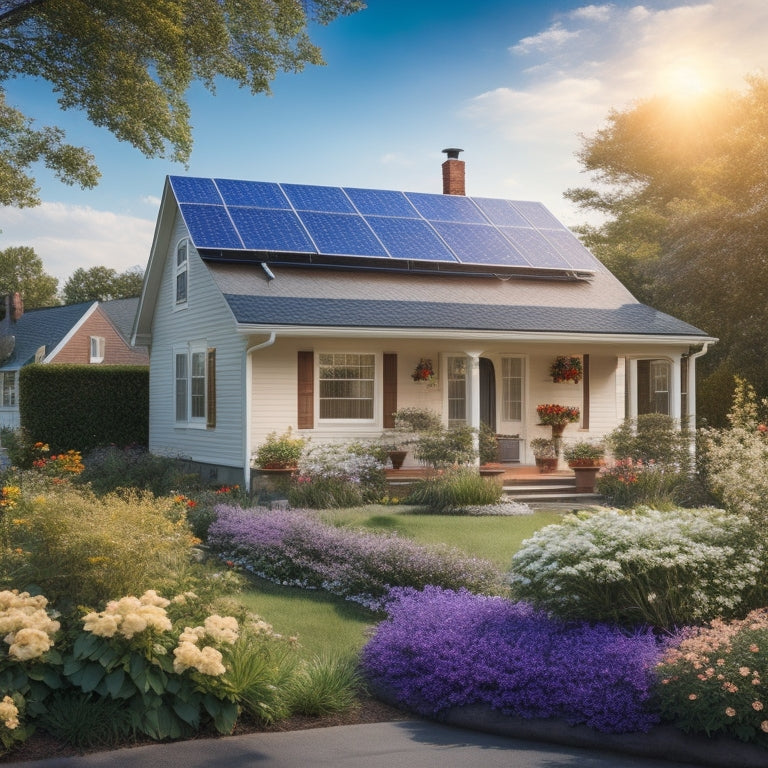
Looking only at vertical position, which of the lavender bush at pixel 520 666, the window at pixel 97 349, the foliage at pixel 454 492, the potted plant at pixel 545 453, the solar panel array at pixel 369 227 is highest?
the solar panel array at pixel 369 227

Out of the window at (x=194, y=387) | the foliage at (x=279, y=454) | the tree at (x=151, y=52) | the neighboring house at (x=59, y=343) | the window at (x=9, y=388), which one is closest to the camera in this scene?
the tree at (x=151, y=52)

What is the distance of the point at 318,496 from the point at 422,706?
7551mm

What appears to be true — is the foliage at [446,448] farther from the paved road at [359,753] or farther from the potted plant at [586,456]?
the paved road at [359,753]

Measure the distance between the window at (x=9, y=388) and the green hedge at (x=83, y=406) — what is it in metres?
16.4

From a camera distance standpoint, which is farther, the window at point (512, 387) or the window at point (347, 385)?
the window at point (512, 387)

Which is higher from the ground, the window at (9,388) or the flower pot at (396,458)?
the window at (9,388)

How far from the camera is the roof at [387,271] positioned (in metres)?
15.3

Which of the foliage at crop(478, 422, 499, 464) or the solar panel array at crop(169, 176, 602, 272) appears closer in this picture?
the foliage at crop(478, 422, 499, 464)

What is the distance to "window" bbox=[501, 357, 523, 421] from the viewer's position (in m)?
17.3

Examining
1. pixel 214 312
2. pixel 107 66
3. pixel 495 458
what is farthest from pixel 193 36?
pixel 495 458

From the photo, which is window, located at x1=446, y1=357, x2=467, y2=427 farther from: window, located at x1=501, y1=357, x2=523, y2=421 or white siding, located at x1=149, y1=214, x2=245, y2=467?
white siding, located at x1=149, y1=214, x2=245, y2=467

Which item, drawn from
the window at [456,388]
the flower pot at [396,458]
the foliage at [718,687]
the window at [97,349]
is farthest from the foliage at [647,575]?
the window at [97,349]

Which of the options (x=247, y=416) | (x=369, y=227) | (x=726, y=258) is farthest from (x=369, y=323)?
(x=726, y=258)

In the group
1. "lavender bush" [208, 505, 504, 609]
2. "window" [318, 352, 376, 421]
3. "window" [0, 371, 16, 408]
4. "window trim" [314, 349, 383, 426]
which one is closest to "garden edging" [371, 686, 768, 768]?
"lavender bush" [208, 505, 504, 609]
